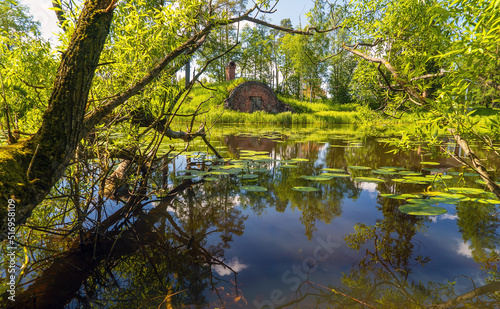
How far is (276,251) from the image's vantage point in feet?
7.38

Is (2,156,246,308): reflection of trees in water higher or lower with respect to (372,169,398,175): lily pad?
lower

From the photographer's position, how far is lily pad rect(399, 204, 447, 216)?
9.43ft

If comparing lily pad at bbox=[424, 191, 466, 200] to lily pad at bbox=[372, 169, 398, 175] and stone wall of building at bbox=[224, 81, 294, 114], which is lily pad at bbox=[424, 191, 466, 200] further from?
stone wall of building at bbox=[224, 81, 294, 114]

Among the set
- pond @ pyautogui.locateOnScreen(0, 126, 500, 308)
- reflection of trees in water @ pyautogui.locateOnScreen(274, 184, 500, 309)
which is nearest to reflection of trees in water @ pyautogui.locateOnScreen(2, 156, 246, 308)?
pond @ pyautogui.locateOnScreen(0, 126, 500, 308)

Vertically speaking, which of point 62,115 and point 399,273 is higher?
point 62,115

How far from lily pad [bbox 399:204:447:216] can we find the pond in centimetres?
1

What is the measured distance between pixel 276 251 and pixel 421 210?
1.95m

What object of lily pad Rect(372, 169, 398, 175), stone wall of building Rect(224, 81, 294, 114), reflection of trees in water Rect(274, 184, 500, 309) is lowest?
reflection of trees in water Rect(274, 184, 500, 309)

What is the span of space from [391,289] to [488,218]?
7.36 ft

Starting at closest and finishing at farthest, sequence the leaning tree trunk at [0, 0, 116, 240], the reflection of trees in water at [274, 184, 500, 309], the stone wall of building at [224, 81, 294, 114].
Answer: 1. the leaning tree trunk at [0, 0, 116, 240]
2. the reflection of trees in water at [274, 184, 500, 309]
3. the stone wall of building at [224, 81, 294, 114]

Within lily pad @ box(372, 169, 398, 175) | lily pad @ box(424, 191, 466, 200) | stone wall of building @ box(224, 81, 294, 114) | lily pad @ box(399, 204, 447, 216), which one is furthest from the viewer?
stone wall of building @ box(224, 81, 294, 114)

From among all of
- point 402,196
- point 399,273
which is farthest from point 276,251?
point 402,196

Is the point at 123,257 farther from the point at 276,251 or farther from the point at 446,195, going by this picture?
the point at 446,195

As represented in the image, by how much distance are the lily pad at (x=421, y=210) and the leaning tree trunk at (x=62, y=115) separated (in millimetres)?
3345
